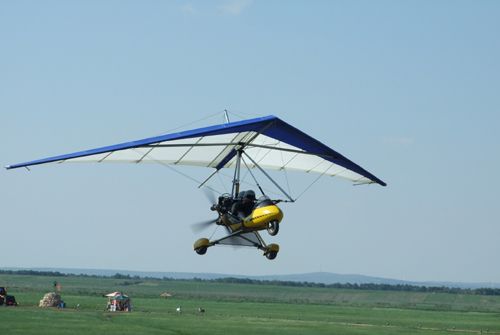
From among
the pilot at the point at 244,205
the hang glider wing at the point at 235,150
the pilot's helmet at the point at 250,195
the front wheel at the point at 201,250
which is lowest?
the front wheel at the point at 201,250

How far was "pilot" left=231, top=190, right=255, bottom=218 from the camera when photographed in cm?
2758

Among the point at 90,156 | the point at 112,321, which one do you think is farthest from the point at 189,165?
the point at 112,321

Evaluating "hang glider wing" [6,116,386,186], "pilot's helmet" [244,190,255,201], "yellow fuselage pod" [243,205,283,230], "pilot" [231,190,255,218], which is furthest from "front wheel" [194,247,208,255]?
"hang glider wing" [6,116,386,186]

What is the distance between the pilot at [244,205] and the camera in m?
27.6

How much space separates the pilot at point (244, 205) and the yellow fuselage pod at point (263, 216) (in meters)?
0.41

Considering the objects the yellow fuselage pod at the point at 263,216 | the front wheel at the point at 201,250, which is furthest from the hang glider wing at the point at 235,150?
the front wheel at the point at 201,250

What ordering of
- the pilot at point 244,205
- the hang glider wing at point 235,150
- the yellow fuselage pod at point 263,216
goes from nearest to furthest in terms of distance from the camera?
the yellow fuselage pod at point 263,216
the hang glider wing at point 235,150
the pilot at point 244,205

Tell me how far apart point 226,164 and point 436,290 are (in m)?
133

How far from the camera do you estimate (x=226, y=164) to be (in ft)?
107

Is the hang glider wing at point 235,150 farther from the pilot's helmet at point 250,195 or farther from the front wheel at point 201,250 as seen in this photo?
the front wheel at point 201,250

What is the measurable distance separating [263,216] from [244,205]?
1304mm

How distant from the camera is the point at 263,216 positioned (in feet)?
87.0

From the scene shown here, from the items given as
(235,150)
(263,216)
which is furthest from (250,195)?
(235,150)

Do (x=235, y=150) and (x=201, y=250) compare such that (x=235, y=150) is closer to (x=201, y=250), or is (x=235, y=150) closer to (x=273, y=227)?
(x=201, y=250)
